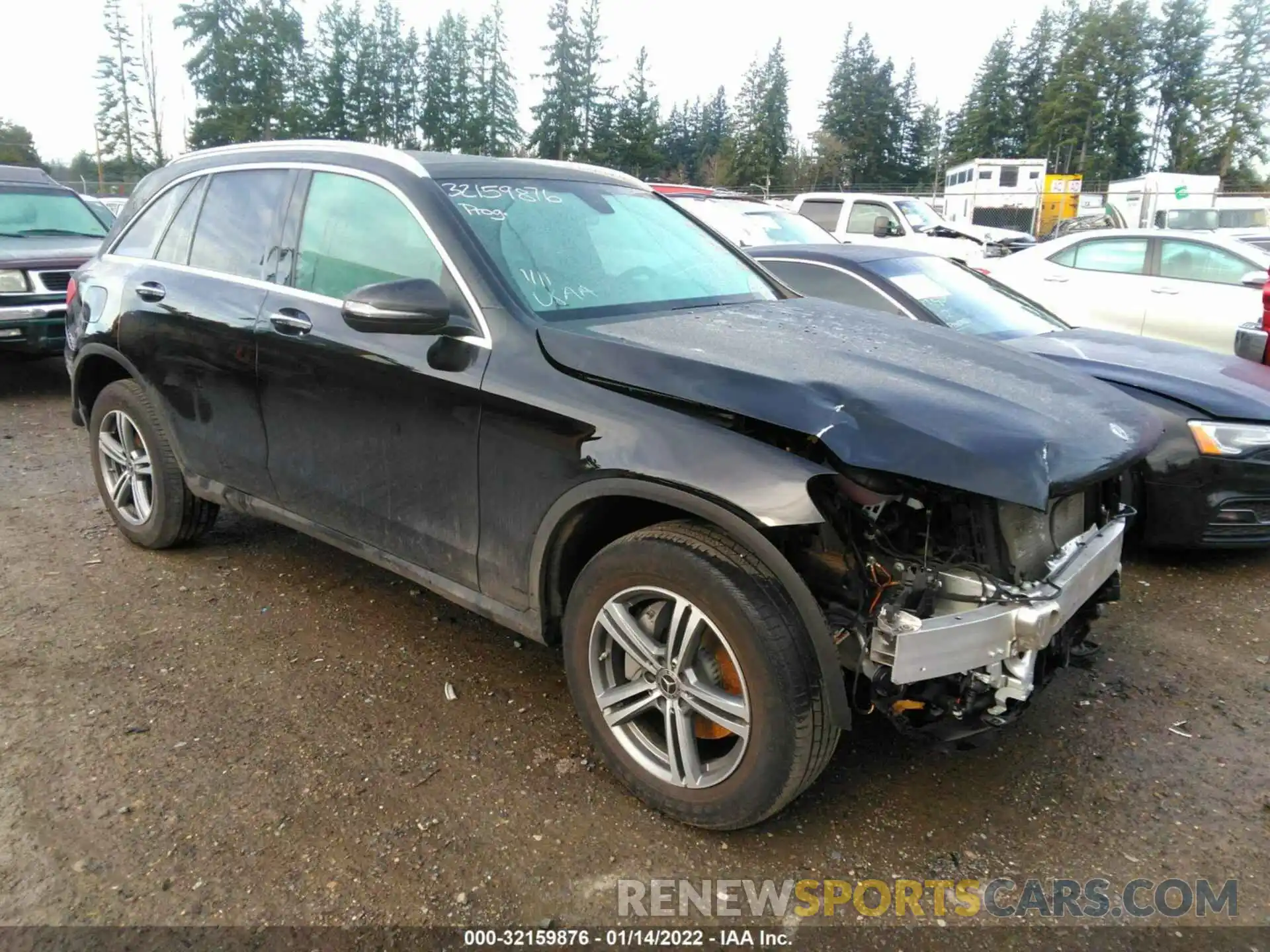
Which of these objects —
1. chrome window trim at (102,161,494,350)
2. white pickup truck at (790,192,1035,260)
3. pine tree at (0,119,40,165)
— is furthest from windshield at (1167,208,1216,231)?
pine tree at (0,119,40,165)

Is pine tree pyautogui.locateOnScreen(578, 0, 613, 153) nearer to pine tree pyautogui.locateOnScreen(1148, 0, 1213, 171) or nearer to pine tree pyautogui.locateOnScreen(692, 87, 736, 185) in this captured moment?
pine tree pyautogui.locateOnScreen(692, 87, 736, 185)

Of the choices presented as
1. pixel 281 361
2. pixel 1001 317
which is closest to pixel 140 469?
pixel 281 361

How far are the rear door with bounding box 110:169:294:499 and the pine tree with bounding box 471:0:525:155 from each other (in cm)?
7386

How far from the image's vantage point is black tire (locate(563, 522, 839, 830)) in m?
2.27

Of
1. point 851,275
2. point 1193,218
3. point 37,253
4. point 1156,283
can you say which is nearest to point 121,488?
point 851,275

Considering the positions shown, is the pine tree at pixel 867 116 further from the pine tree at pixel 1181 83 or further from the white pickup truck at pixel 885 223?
the white pickup truck at pixel 885 223

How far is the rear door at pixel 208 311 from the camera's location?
365 centimetres

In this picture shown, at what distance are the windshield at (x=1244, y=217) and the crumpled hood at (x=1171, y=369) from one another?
21.6m

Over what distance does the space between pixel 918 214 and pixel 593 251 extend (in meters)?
13.6

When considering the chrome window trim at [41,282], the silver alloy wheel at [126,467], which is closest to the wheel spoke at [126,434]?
the silver alloy wheel at [126,467]

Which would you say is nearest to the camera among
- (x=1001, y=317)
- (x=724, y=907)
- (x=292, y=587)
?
(x=724, y=907)

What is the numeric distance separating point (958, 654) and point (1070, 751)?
1.13 m

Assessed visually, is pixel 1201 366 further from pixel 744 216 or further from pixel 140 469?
pixel 744 216

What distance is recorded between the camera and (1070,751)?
3.01m
